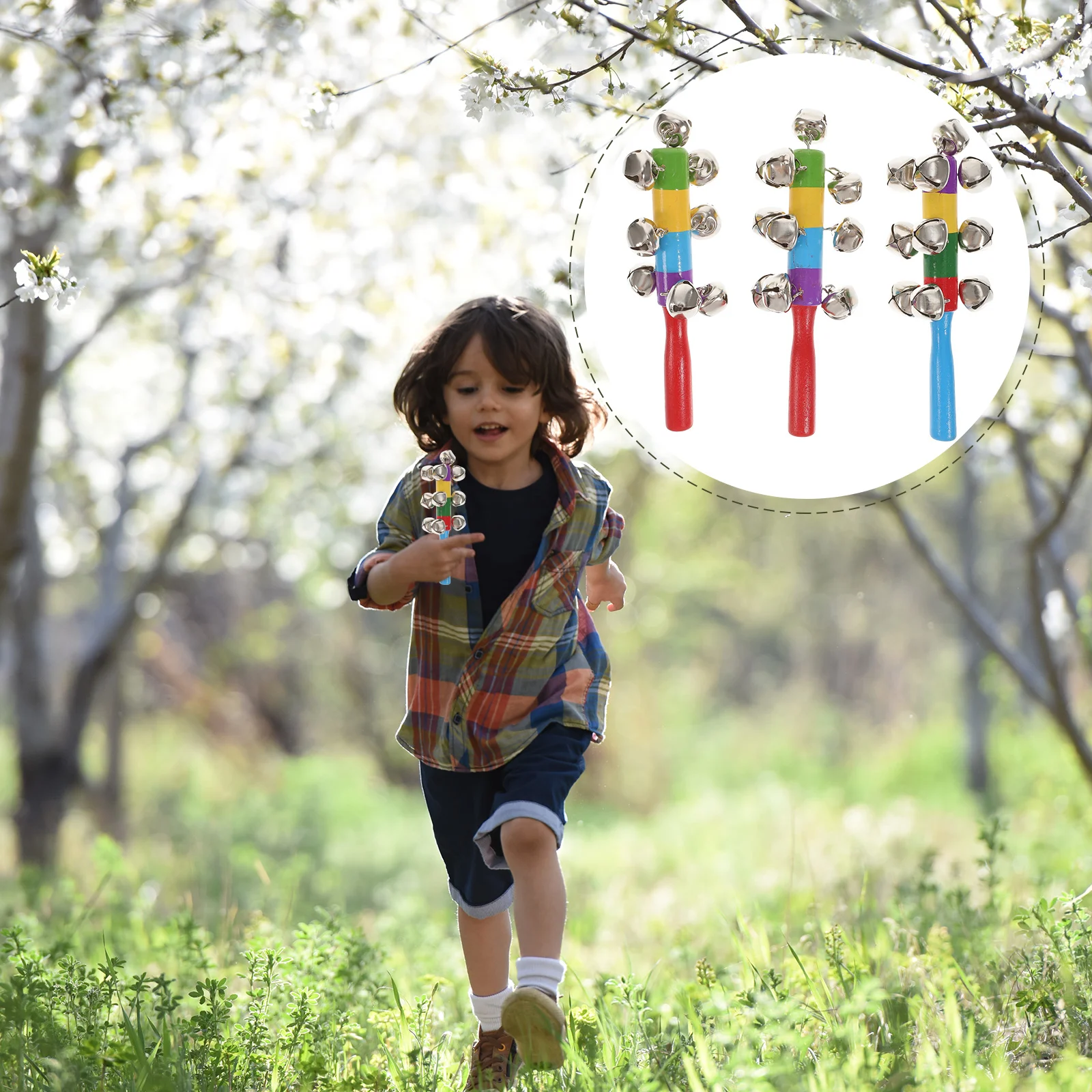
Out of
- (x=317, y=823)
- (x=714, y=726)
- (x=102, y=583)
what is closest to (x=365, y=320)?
(x=102, y=583)

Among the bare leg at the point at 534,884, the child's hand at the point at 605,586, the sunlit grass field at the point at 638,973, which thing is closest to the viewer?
the sunlit grass field at the point at 638,973

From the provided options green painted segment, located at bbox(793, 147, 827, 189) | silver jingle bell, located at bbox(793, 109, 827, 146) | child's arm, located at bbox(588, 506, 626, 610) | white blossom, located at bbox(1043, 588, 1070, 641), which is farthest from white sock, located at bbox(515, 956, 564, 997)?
white blossom, located at bbox(1043, 588, 1070, 641)

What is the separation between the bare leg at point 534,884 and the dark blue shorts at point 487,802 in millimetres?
70

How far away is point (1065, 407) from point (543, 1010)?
4475 millimetres

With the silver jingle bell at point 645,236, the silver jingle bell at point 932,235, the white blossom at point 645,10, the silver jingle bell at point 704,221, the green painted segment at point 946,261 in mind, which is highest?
the white blossom at point 645,10

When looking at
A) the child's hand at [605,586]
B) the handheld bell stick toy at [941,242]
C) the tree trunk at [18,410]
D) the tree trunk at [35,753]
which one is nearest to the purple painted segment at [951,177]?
the handheld bell stick toy at [941,242]

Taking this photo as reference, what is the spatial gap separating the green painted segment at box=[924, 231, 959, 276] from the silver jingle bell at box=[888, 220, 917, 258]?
4 cm

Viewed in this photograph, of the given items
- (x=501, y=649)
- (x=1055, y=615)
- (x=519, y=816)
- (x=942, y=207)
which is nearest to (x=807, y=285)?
(x=942, y=207)

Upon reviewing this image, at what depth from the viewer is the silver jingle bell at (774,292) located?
8.64 feet

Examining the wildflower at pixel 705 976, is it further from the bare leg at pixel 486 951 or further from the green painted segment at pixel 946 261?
→ the green painted segment at pixel 946 261

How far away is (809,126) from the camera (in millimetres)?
2594

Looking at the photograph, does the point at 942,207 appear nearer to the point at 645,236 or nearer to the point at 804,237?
the point at 804,237

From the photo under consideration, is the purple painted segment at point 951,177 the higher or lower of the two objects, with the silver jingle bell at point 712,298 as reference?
higher

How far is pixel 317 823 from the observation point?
461 inches
